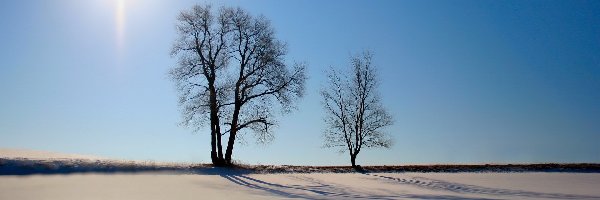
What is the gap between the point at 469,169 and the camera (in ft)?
90.4

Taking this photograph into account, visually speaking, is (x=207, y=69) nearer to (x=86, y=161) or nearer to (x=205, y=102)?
(x=205, y=102)

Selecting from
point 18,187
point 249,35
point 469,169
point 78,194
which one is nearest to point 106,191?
point 78,194

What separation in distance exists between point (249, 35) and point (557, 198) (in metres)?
18.5

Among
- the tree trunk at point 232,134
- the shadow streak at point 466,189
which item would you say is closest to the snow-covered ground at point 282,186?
the shadow streak at point 466,189

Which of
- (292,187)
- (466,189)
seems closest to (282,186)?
(292,187)

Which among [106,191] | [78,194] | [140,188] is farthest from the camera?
[140,188]

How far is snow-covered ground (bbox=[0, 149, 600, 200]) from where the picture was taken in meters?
12.5

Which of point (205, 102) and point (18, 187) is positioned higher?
point (205, 102)

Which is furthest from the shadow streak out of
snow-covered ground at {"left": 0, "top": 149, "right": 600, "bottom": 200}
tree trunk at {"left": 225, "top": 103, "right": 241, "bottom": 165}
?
tree trunk at {"left": 225, "top": 103, "right": 241, "bottom": 165}

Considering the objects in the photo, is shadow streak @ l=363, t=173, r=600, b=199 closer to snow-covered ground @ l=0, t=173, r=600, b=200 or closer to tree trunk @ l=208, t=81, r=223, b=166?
snow-covered ground @ l=0, t=173, r=600, b=200

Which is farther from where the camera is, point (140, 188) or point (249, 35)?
point (249, 35)

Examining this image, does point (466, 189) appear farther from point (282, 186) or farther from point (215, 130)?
point (215, 130)

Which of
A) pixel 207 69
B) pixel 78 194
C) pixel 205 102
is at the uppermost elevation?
pixel 207 69

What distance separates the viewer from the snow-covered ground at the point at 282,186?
12469 mm
